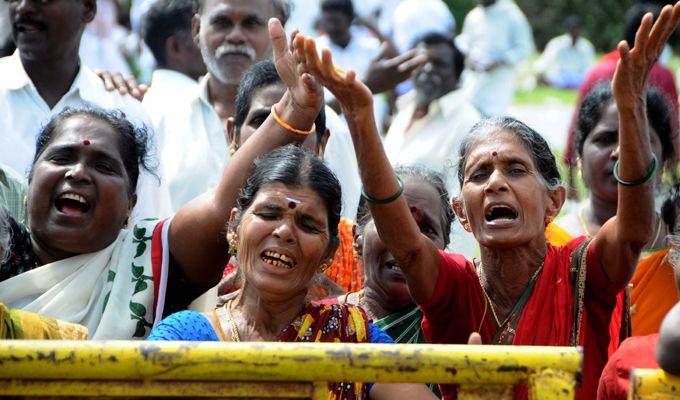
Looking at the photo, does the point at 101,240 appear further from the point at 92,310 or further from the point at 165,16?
the point at 165,16

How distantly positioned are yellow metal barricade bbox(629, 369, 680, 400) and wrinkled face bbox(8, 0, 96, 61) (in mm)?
3662

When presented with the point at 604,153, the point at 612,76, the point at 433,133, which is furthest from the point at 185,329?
the point at 433,133

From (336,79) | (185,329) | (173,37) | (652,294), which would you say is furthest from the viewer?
(173,37)

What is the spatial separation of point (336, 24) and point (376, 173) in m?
6.79

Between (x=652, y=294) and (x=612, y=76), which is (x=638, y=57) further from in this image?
(x=612, y=76)

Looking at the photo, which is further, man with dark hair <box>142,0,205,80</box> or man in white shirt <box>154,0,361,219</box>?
man with dark hair <box>142,0,205,80</box>

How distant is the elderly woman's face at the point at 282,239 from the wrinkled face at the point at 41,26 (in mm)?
2078

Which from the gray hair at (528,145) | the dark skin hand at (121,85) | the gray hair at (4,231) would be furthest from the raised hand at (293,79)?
the dark skin hand at (121,85)

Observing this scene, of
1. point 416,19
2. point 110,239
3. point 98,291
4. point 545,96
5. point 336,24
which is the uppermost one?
point 416,19

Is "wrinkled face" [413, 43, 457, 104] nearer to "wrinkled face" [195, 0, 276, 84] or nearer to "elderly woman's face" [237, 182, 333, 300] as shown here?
"wrinkled face" [195, 0, 276, 84]

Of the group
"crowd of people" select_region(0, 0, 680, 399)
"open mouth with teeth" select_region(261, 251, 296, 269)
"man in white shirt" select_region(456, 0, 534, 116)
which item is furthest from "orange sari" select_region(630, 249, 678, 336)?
"man in white shirt" select_region(456, 0, 534, 116)

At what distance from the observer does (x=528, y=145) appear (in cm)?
370

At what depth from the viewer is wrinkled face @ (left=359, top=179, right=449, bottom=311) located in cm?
415

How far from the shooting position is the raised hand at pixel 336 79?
129 inches
